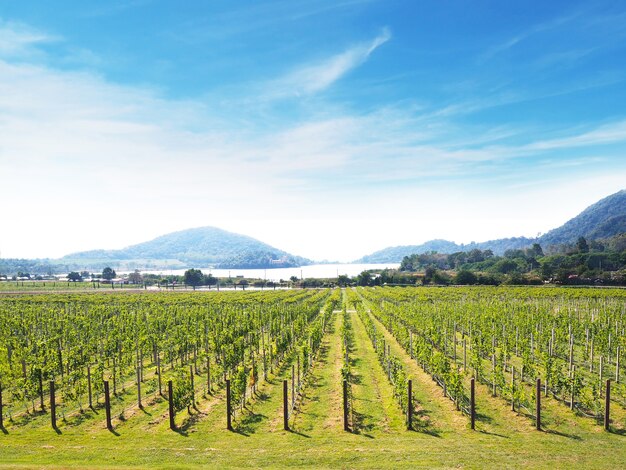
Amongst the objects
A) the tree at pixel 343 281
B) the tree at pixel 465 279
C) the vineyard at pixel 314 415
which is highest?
the vineyard at pixel 314 415

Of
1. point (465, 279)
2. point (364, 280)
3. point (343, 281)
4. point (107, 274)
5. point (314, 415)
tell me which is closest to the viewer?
point (314, 415)

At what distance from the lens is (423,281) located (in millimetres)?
104000

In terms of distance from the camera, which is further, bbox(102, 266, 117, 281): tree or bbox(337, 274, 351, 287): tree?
bbox(102, 266, 117, 281): tree

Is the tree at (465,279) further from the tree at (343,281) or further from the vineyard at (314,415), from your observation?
the vineyard at (314,415)

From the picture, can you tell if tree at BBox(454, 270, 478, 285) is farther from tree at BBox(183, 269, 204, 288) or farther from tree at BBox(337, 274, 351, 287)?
tree at BBox(183, 269, 204, 288)

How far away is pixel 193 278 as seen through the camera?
427 ft

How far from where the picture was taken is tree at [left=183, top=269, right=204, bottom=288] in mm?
129000

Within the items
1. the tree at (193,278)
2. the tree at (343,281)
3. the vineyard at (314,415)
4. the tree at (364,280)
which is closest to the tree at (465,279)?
the tree at (364,280)

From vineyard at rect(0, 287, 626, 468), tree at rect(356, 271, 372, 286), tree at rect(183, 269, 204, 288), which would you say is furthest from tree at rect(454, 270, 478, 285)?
tree at rect(183, 269, 204, 288)

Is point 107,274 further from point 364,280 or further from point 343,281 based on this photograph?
point 364,280

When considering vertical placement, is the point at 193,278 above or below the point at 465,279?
below

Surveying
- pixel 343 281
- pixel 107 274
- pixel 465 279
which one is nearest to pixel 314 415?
pixel 465 279

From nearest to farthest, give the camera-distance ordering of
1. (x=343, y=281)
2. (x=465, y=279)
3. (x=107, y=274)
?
1. (x=465, y=279)
2. (x=343, y=281)
3. (x=107, y=274)

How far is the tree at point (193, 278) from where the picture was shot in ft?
423
